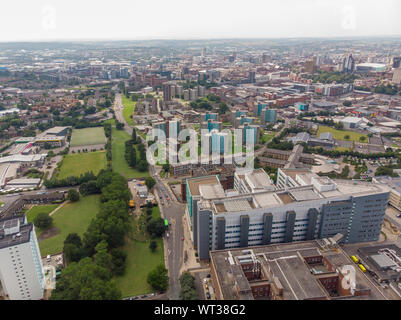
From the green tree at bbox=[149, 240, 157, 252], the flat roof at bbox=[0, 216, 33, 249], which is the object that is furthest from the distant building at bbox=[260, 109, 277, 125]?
the flat roof at bbox=[0, 216, 33, 249]

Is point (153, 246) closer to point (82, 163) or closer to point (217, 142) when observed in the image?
point (217, 142)

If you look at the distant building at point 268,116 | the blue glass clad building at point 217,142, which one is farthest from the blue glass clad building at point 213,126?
the distant building at point 268,116

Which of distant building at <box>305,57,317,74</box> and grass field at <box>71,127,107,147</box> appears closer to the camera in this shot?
grass field at <box>71,127,107,147</box>

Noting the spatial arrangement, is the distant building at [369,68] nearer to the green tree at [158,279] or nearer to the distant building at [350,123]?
the distant building at [350,123]

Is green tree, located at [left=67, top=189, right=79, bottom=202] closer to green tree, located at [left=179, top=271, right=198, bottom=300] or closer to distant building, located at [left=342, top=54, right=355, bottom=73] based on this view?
green tree, located at [left=179, top=271, right=198, bottom=300]

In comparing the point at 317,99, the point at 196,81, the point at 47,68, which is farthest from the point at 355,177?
the point at 47,68
